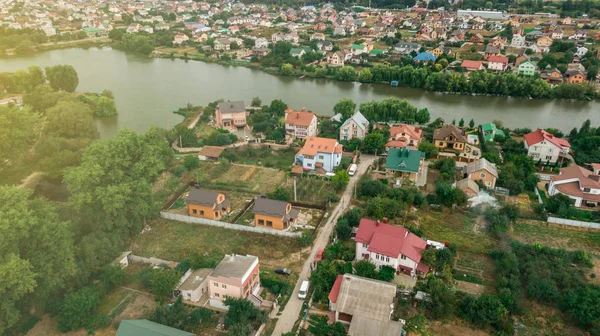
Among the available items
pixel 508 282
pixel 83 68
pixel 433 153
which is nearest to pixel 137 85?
pixel 83 68

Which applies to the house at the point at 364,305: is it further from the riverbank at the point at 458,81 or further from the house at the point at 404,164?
the riverbank at the point at 458,81

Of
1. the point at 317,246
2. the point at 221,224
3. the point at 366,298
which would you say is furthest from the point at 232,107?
the point at 366,298

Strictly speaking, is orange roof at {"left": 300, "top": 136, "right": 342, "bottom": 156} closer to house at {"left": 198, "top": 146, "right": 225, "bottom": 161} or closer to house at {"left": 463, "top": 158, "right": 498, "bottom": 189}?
house at {"left": 198, "top": 146, "right": 225, "bottom": 161}

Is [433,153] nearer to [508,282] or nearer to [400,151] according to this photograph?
[400,151]

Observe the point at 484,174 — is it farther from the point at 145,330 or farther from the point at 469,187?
the point at 145,330

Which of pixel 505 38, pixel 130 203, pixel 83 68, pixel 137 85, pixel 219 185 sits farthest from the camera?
pixel 505 38

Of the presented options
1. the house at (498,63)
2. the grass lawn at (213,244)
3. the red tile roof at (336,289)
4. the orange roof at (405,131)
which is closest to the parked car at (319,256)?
the grass lawn at (213,244)

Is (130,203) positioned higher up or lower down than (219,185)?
higher up
